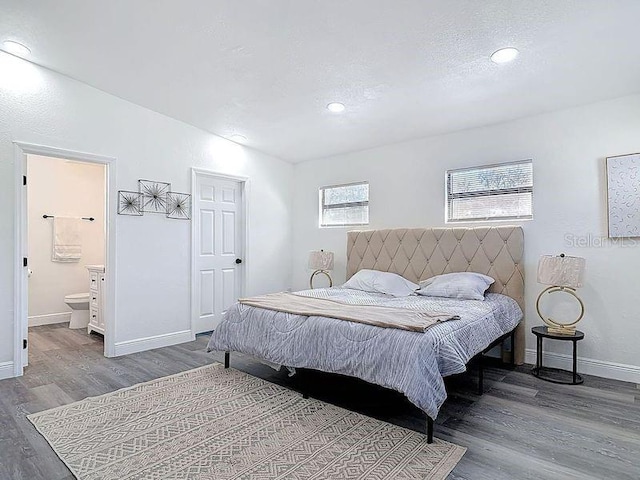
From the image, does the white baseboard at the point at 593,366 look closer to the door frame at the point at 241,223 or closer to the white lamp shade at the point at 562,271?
the white lamp shade at the point at 562,271

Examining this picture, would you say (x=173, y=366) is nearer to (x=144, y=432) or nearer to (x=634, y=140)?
(x=144, y=432)

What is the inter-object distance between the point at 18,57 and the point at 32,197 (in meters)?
2.75

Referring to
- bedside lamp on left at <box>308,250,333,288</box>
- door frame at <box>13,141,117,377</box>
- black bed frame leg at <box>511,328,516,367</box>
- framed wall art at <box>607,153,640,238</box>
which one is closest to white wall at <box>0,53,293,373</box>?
door frame at <box>13,141,117,377</box>

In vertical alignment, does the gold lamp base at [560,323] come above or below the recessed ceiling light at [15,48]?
below

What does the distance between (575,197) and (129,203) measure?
443 centimetres

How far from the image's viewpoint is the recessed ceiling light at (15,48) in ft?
10.5

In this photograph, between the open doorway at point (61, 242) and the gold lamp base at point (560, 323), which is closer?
the gold lamp base at point (560, 323)

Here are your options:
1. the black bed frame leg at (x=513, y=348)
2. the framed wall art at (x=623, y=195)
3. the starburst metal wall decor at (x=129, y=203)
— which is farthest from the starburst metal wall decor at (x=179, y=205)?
the framed wall art at (x=623, y=195)

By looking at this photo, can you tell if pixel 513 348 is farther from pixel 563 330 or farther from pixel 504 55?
pixel 504 55

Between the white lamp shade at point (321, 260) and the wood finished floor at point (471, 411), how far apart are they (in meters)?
1.71

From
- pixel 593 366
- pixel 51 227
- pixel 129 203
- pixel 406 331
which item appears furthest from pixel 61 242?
pixel 593 366

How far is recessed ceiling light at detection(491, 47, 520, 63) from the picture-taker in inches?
108

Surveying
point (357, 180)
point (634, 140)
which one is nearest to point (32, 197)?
point (357, 180)

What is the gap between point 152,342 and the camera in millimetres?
4289
